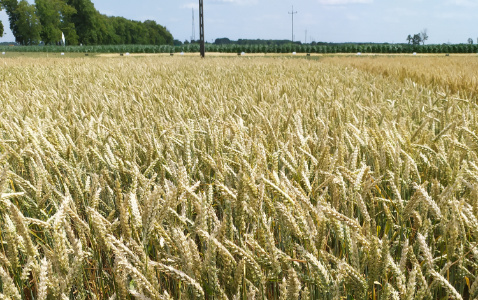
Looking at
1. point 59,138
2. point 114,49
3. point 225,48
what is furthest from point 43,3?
point 59,138

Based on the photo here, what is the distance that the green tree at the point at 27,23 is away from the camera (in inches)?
2379

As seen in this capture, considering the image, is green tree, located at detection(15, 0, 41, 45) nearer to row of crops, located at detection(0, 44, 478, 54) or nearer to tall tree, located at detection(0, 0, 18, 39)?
tall tree, located at detection(0, 0, 18, 39)

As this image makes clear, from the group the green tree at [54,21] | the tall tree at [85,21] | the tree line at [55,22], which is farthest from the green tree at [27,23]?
the tall tree at [85,21]

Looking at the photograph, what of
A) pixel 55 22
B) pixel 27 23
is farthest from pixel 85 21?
pixel 27 23

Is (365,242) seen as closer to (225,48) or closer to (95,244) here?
(95,244)

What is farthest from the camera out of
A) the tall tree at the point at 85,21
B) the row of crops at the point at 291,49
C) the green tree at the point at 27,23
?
the tall tree at the point at 85,21

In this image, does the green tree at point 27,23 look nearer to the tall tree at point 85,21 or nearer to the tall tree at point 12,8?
the tall tree at point 12,8

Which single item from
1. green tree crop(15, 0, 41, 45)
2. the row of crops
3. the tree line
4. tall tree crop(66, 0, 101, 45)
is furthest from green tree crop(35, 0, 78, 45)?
the row of crops

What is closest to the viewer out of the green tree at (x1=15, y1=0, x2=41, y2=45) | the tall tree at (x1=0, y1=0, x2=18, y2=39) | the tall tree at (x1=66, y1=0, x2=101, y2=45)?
the green tree at (x1=15, y1=0, x2=41, y2=45)

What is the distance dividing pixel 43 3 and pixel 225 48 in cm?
3569

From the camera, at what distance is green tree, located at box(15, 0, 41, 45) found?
198 ft

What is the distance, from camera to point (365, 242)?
0.74 m

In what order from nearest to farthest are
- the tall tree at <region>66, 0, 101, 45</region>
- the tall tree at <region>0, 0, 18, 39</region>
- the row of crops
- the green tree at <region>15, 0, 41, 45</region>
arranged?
the row of crops
the green tree at <region>15, 0, 41, 45</region>
the tall tree at <region>0, 0, 18, 39</region>
the tall tree at <region>66, 0, 101, 45</region>

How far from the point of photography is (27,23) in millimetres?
60969
